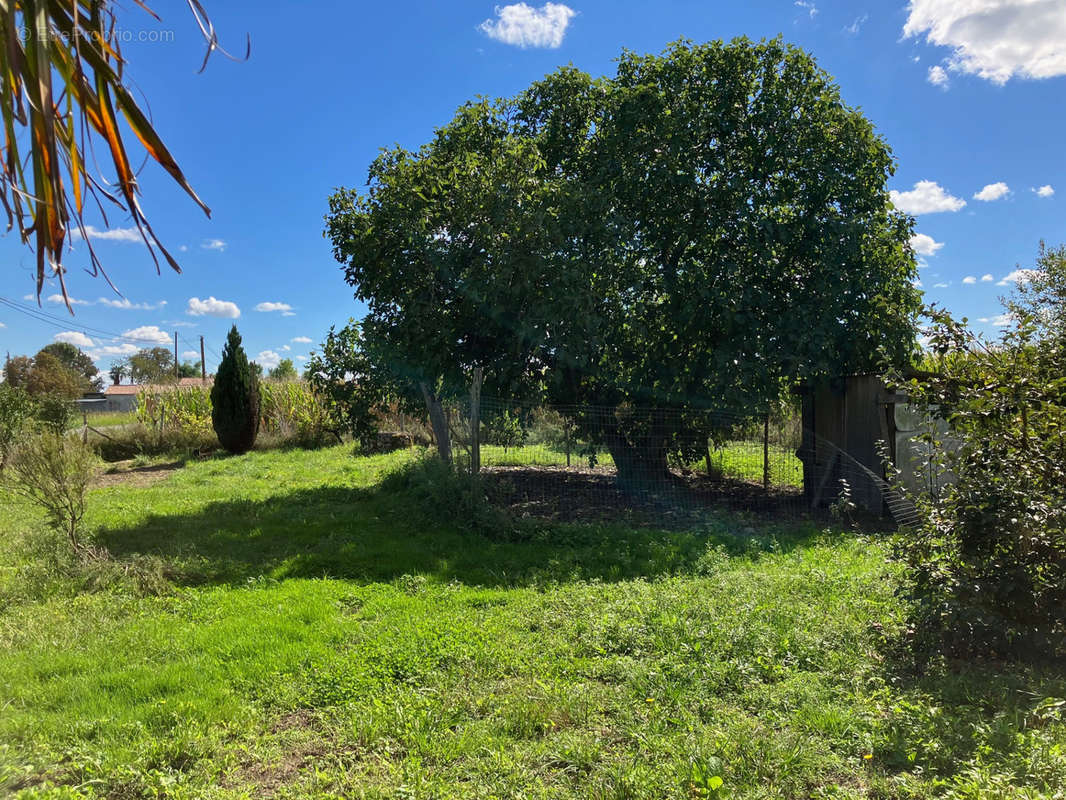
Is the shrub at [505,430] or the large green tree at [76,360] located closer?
the shrub at [505,430]

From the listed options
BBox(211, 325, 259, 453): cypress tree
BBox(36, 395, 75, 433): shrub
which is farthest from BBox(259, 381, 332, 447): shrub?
BBox(36, 395, 75, 433): shrub

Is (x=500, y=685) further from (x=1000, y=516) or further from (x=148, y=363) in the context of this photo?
(x=148, y=363)

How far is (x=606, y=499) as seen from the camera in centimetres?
844

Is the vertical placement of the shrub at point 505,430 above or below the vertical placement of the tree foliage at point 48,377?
below

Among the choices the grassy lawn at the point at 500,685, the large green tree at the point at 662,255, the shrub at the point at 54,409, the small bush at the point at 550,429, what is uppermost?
the large green tree at the point at 662,255

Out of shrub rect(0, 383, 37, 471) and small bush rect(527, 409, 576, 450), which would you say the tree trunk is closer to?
small bush rect(527, 409, 576, 450)

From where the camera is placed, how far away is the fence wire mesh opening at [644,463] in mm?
7609

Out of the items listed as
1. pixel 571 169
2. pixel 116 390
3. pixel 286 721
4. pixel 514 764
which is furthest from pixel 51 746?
pixel 116 390

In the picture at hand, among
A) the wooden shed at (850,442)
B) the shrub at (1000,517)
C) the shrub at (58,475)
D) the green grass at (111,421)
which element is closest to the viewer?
the shrub at (1000,517)

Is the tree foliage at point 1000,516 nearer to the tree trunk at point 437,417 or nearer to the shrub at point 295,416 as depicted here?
the tree trunk at point 437,417

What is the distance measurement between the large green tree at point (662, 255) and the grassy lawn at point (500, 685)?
9.73ft

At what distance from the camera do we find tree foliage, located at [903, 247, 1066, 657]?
3.36 meters

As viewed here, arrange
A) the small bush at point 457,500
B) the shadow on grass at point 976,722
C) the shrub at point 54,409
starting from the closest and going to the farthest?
the shadow on grass at point 976,722 < the small bush at point 457,500 < the shrub at point 54,409

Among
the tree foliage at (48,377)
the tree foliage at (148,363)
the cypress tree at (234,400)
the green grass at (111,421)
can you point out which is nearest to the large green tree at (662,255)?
the cypress tree at (234,400)
